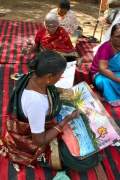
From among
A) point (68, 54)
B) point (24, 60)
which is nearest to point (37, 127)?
point (68, 54)

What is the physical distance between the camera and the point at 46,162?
5.20 ft

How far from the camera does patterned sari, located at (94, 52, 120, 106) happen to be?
2537mm

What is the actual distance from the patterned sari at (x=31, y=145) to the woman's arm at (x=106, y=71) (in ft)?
3.66

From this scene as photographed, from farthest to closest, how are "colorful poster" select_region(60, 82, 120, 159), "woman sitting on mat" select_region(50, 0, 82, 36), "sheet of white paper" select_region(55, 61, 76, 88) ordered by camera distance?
"woman sitting on mat" select_region(50, 0, 82, 36)
"sheet of white paper" select_region(55, 61, 76, 88)
"colorful poster" select_region(60, 82, 120, 159)

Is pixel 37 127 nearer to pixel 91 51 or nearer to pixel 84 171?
pixel 84 171

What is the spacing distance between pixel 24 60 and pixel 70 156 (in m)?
2.25

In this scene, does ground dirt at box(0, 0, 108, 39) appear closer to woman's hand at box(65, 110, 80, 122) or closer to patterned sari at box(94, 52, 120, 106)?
patterned sari at box(94, 52, 120, 106)

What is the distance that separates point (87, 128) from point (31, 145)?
46 centimetres

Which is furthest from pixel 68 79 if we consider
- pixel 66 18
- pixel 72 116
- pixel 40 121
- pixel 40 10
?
pixel 40 10

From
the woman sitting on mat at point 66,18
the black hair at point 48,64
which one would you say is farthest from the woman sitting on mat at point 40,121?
the woman sitting on mat at point 66,18

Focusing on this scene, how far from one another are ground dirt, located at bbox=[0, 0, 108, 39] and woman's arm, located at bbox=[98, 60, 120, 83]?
3294 mm

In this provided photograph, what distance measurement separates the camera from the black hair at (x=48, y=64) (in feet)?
4.19

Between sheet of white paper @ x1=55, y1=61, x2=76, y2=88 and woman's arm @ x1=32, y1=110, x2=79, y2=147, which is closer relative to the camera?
woman's arm @ x1=32, y1=110, x2=79, y2=147

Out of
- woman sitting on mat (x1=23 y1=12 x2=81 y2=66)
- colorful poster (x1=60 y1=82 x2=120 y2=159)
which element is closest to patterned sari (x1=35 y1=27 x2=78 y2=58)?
woman sitting on mat (x1=23 y1=12 x2=81 y2=66)
